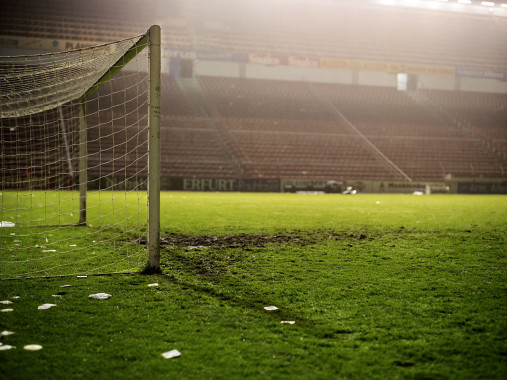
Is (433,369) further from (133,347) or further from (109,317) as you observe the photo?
(109,317)

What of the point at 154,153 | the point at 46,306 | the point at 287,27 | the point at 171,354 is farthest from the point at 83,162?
the point at 287,27

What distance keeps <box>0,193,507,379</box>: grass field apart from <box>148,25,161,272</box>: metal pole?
35 centimetres

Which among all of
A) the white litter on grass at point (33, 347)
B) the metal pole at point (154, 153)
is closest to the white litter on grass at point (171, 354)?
the white litter on grass at point (33, 347)

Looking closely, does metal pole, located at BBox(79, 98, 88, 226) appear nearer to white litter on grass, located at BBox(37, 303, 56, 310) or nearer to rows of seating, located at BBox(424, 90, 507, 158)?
white litter on grass, located at BBox(37, 303, 56, 310)

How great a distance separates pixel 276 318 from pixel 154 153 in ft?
7.43

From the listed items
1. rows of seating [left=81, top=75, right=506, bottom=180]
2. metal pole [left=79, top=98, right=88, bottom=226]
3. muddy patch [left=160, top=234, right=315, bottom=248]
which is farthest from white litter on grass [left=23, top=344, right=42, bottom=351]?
rows of seating [left=81, top=75, right=506, bottom=180]

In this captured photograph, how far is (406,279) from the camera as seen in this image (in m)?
4.18

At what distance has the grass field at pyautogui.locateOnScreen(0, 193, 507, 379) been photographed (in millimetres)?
2295

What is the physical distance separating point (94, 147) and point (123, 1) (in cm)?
1679

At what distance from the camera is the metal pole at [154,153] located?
14.5ft

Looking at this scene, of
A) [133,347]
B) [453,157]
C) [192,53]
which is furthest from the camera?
[192,53]

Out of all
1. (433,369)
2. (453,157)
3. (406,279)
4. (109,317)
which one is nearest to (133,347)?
(109,317)

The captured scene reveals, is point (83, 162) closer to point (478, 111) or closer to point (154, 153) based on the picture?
point (154, 153)

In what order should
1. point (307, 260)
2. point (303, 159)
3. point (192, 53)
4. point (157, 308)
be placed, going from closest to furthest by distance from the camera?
point (157, 308) < point (307, 260) < point (303, 159) < point (192, 53)
